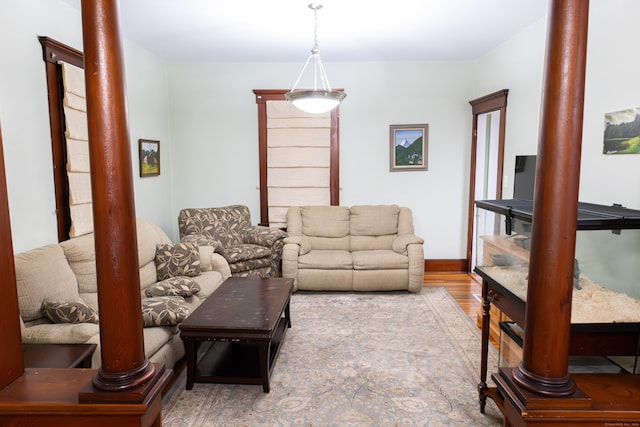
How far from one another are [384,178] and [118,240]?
190 inches

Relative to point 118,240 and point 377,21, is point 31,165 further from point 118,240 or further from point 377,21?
point 377,21

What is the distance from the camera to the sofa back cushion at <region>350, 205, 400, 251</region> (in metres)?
5.52

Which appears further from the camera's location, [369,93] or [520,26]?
[369,93]

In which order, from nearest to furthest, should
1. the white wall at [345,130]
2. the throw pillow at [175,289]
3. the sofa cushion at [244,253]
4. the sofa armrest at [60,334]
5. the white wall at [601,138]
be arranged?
1. the white wall at [601,138]
2. the sofa armrest at [60,334]
3. the throw pillow at [175,289]
4. the sofa cushion at [244,253]
5. the white wall at [345,130]

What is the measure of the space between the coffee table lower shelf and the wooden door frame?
10.3ft

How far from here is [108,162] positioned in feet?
4.14

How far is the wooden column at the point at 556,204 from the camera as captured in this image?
1200mm

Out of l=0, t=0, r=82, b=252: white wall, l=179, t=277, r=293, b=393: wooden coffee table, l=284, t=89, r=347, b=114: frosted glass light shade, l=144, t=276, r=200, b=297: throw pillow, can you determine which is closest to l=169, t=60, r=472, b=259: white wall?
l=284, t=89, r=347, b=114: frosted glass light shade

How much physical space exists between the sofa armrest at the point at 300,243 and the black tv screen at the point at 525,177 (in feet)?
7.95

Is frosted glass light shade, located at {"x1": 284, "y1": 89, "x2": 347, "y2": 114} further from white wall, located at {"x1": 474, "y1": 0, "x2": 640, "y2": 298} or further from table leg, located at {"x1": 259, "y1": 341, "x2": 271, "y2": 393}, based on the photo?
table leg, located at {"x1": 259, "y1": 341, "x2": 271, "y2": 393}

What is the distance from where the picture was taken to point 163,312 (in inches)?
114

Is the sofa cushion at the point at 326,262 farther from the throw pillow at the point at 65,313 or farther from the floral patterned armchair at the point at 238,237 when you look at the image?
the throw pillow at the point at 65,313

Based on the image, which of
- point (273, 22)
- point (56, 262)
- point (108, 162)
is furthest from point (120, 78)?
point (273, 22)

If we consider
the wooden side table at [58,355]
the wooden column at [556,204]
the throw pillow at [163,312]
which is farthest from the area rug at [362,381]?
the wooden column at [556,204]
